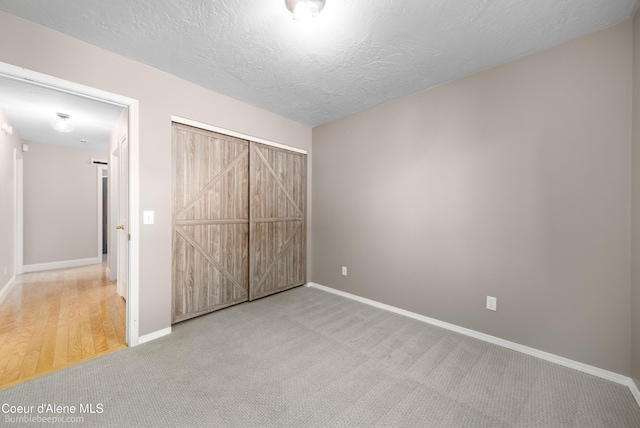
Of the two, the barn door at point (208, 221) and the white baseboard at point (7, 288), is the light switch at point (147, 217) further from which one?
the white baseboard at point (7, 288)

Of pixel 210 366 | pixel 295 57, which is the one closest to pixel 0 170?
pixel 210 366

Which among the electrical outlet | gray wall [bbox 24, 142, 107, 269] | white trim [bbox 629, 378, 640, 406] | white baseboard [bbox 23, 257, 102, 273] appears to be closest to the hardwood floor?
white baseboard [bbox 23, 257, 102, 273]

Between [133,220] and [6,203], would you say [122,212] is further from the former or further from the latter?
[6,203]

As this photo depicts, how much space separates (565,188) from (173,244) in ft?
11.5

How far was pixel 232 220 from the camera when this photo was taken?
312cm

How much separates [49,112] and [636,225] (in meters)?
5.99

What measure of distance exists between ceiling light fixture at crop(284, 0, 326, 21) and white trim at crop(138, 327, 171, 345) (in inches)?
112

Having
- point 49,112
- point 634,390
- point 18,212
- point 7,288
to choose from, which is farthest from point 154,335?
point 18,212

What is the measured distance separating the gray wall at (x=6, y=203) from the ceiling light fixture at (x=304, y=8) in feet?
13.5

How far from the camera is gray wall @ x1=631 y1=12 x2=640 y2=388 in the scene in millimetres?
1633

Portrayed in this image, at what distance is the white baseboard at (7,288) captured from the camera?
3300 millimetres

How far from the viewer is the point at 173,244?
8.61ft

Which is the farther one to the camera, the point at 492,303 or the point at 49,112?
the point at 49,112

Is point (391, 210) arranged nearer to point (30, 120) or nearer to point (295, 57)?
point (295, 57)
